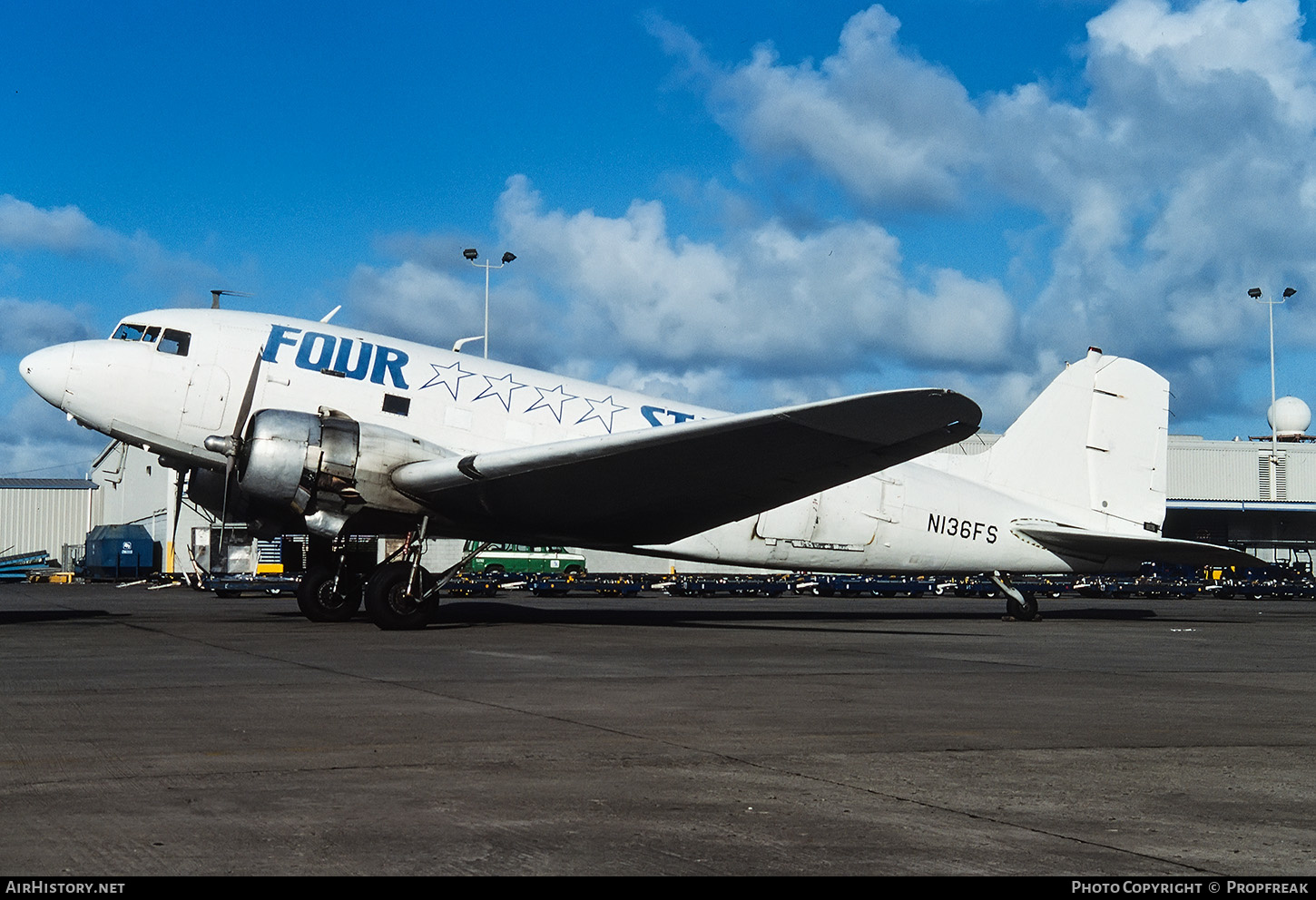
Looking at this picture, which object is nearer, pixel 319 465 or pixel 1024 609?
pixel 319 465

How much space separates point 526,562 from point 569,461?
33376 mm

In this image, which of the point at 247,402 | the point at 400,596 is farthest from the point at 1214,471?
the point at 247,402

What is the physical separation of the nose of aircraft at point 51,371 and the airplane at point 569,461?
3 cm

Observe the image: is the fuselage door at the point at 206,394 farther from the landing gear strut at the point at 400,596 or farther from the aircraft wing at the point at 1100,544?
the aircraft wing at the point at 1100,544

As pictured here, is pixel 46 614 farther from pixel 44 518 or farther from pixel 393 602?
pixel 44 518

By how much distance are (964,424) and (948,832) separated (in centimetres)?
1123

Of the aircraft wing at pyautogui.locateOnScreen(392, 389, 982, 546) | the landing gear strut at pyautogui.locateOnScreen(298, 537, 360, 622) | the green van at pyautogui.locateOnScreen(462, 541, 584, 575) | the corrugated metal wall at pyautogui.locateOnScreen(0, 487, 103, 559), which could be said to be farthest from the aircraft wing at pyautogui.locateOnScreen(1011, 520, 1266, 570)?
the corrugated metal wall at pyautogui.locateOnScreen(0, 487, 103, 559)

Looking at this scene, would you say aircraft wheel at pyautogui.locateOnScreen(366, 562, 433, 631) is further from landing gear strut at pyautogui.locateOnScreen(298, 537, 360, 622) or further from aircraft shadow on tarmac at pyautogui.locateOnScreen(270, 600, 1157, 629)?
landing gear strut at pyautogui.locateOnScreen(298, 537, 360, 622)

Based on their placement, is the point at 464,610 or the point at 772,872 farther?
the point at 464,610

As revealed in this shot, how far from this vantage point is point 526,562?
49250mm

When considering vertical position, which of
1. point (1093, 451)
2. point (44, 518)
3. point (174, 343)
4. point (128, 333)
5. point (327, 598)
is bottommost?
point (327, 598)

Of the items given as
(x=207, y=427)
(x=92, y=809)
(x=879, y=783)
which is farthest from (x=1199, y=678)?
(x=207, y=427)
